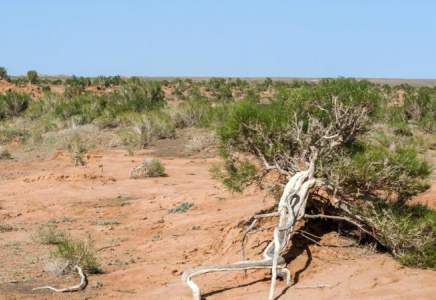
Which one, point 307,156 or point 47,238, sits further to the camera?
point 47,238

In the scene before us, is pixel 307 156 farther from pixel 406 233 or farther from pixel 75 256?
pixel 75 256

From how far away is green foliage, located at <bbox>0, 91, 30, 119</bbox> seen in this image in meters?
37.8

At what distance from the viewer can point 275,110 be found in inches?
370

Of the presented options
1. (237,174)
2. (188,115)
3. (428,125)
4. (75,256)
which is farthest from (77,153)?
(428,125)

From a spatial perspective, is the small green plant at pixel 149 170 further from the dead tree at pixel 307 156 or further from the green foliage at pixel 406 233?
the green foliage at pixel 406 233

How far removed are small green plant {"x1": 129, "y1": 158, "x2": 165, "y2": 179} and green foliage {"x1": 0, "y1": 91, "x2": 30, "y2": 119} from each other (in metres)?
22.3

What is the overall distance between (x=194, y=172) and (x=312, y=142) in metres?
10.7

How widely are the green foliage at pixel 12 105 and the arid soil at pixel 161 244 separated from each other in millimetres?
19005

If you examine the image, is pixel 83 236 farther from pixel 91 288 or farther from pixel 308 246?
pixel 308 246

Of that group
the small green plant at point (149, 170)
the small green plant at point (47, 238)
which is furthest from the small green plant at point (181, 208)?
the small green plant at point (149, 170)

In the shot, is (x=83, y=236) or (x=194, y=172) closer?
(x=83, y=236)

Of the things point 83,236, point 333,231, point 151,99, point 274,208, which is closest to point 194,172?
point 83,236

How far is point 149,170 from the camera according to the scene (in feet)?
60.2

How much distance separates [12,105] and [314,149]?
109ft
